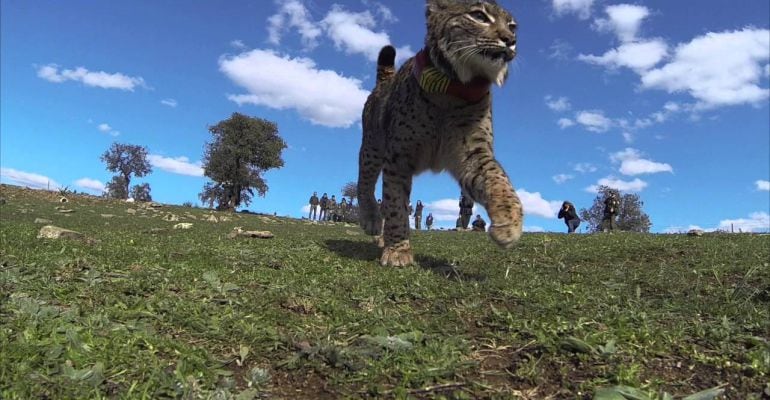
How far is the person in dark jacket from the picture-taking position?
2550 cm

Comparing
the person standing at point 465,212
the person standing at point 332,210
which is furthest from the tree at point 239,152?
the person standing at point 465,212

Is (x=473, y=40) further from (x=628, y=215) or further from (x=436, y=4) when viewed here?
(x=628, y=215)

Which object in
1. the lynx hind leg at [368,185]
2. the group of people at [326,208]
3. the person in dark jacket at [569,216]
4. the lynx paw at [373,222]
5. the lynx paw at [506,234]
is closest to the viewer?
the lynx paw at [506,234]

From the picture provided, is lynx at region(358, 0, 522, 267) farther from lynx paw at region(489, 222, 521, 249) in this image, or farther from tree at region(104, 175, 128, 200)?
tree at region(104, 175, 128, 200)

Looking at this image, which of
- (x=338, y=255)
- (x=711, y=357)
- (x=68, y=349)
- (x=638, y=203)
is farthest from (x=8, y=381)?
(x=638, y=203)

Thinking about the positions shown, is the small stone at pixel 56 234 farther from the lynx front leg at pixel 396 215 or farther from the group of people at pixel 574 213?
the group of people at pixel 574 213

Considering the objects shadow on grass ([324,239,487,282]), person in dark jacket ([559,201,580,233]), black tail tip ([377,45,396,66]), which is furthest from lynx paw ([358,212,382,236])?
person in dark jacket ([559,201,580,233])

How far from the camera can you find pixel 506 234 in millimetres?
5520

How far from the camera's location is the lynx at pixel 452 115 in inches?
248

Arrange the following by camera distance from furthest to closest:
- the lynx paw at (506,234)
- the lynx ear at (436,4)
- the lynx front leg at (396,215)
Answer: the lynx ear at (436,4) → the lynx front leg at (396,215) → the lynx paw at (506,234)

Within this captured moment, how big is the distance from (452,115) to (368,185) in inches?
142

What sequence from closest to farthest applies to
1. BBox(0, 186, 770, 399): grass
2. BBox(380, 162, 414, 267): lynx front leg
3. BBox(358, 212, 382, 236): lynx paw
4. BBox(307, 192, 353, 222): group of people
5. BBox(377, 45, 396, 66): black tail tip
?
BBox(0, 186, 770, 399): grass, BBox(380, 162, 414, 267): lynx front leg, BBox(358, 212, 382, 236): lynx paw, BBox(377, 45, 396, 66): black tail tip, BBox(307, 192, 353, 222): group of people

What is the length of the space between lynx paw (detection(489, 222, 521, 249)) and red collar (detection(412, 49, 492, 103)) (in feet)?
6.31

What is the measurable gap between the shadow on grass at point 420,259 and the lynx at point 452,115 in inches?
15.6
